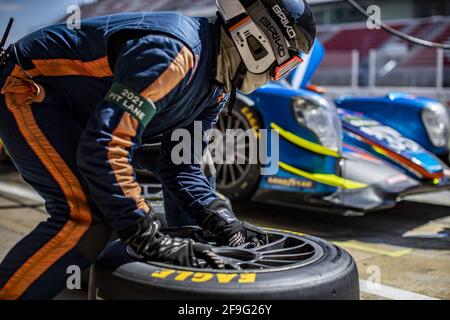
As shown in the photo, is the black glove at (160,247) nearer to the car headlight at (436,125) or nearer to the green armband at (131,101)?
the green armband at (131,101)

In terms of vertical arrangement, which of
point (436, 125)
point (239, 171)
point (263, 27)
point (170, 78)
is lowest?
point (239, 171)

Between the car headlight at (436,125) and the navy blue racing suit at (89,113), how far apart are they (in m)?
3.22

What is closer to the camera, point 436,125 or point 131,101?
point 131,101

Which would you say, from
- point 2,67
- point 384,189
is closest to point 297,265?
point 2,67

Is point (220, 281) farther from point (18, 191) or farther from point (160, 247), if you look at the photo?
point (18, 191)

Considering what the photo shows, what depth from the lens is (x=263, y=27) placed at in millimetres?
1922

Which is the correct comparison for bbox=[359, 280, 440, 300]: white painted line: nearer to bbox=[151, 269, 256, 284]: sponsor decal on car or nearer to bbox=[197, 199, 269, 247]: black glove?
bbox=[197, 199, 269, 247]: black glove

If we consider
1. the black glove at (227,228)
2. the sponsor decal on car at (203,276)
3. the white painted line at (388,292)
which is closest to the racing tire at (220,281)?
the sponsor decal on car at (203,276)

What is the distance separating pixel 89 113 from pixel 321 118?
2.34 meters

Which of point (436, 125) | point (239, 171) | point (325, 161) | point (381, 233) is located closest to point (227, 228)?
point (325, 161)

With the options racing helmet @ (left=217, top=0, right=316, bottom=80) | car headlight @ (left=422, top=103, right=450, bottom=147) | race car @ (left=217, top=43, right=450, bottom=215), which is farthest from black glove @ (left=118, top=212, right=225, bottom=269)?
car headlight @ (left=422, top=103, right=450, bottom=147)

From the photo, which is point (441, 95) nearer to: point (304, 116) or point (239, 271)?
point (304, 116)

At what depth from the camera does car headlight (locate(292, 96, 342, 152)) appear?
4000 mm
